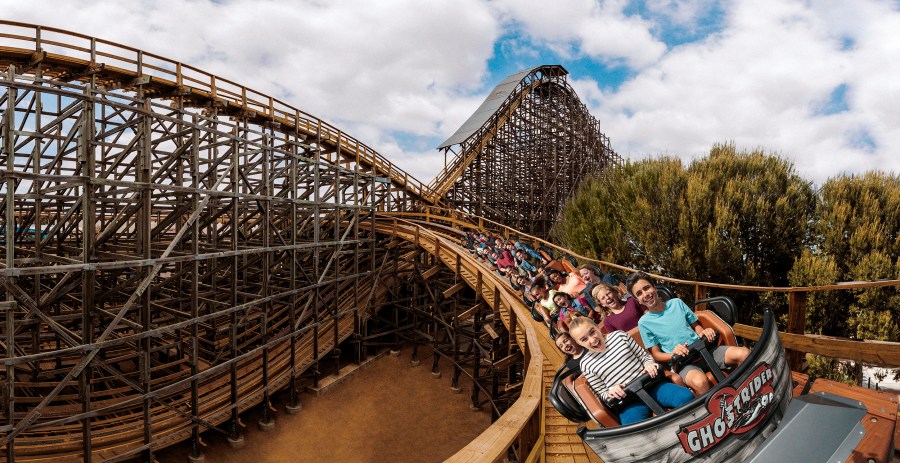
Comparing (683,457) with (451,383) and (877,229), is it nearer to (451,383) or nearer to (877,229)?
(451,383)

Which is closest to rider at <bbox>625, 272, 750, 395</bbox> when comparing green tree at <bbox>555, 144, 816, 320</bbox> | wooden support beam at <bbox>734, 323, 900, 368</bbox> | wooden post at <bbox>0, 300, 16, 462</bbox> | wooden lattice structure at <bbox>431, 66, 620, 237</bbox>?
wooden support beam at <bbox>734, 323, 900, 368</bbox>

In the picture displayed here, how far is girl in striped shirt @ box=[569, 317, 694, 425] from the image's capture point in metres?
2.76

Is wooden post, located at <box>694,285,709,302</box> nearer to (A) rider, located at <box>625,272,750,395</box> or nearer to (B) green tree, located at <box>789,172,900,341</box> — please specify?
(A) rider, located at <box>625,272,750,395</box>

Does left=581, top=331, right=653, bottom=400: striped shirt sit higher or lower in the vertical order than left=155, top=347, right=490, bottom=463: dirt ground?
higher

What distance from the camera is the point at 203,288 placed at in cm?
1284

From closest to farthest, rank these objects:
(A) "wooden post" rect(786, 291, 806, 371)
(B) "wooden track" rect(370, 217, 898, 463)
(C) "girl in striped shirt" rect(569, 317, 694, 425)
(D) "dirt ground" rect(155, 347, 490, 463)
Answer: (B) "wooden track" rect(370, 217, 898, 463) < (C) "girl in striped shirt" rect(569, 317, 694, 425) < (A) "wooden post" rect(786, 291, 806, 371) < (D) "dirt ground" rect(155, 347, 490, 463)

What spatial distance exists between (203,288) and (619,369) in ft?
→ 41.4

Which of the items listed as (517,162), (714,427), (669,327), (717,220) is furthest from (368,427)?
(517,162)

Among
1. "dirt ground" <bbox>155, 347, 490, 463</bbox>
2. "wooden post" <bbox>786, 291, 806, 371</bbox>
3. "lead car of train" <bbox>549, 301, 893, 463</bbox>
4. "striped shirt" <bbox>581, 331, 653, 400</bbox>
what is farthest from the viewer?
"dirt ground" <bbox>155, 347, 490, 463</bbox>

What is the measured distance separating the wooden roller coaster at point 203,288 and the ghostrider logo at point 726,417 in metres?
0.54

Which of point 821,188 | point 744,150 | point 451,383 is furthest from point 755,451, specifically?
point 744,150

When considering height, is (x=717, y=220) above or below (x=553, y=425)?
above

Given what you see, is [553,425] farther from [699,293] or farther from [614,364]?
[699,293]

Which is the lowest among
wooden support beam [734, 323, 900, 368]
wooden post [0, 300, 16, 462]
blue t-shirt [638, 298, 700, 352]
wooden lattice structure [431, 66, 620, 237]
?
wooden post [0, 300, 16, 462]
